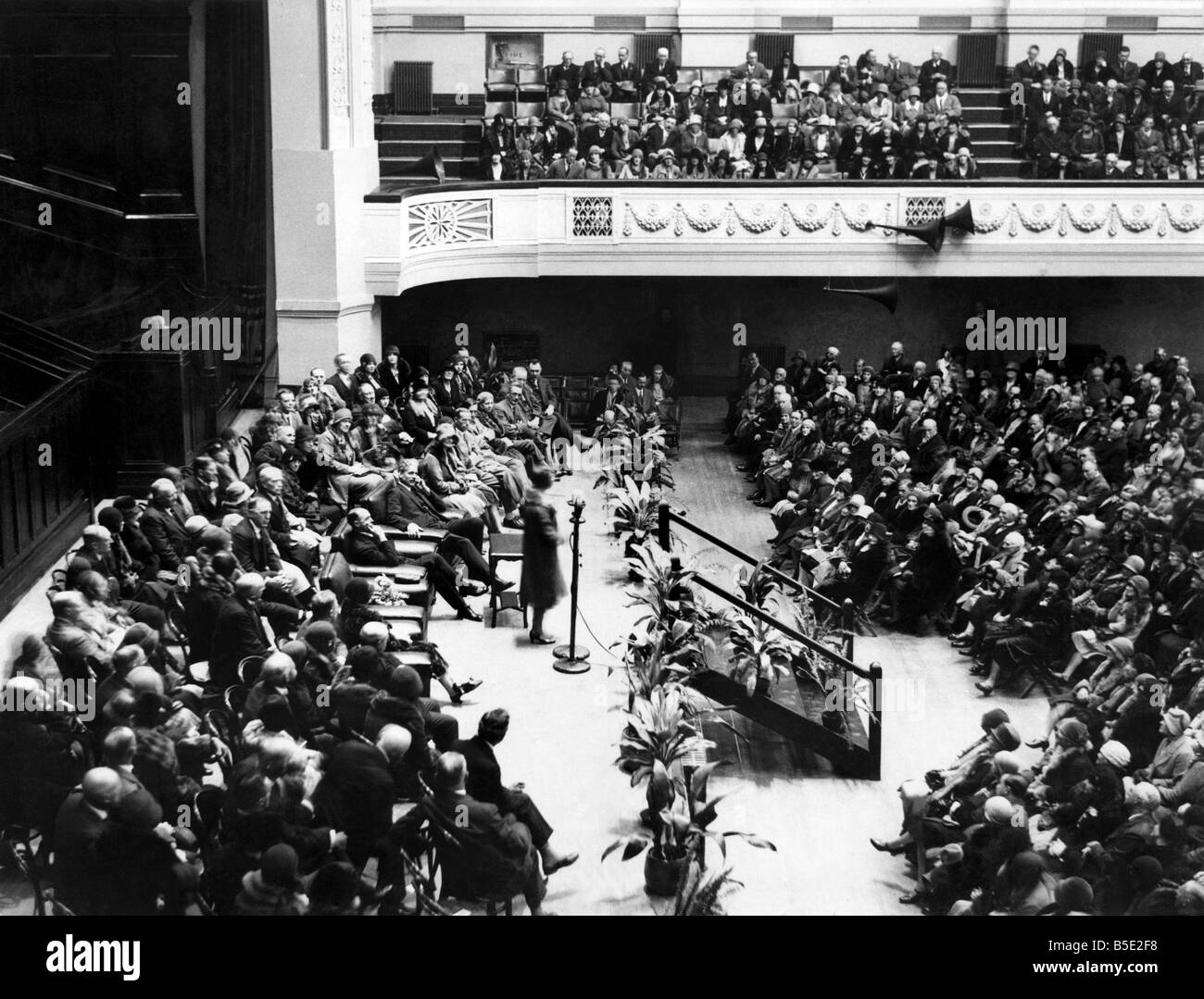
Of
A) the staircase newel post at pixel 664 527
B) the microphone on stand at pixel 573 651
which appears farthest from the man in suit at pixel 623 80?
the microphone on stand at pixel 573 651

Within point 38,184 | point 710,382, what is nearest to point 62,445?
point 38,184

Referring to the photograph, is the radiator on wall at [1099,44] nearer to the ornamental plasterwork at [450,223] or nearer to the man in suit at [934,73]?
the man in suit at [934,73]

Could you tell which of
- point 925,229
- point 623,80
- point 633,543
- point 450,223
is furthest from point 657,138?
point 633,543

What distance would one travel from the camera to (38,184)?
1895 centimetres

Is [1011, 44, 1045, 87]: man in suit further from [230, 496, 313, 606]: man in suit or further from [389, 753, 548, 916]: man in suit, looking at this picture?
[389, 753, 548, 916]: man in suit

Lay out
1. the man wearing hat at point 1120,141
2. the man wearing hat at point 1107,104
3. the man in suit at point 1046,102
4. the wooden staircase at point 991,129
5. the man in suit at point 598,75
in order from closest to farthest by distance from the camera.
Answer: the man wearing hat at point 1120,141 < the man wearing hat at point 1107,104 < the wooden staircase at point 991,129 < the man in suit at point 1046,102 < the man in suit at point 598,75

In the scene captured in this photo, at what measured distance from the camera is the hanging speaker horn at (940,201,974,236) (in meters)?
23.6

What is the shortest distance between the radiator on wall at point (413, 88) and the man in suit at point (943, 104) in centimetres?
813

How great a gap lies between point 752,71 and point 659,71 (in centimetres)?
150

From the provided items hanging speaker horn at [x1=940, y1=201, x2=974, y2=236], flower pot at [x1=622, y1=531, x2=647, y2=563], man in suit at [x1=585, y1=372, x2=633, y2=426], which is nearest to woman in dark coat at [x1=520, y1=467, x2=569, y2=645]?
flower pot at [x1=622, y1=531, x2=647, y2=563]

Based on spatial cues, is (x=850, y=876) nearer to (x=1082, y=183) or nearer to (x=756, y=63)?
(x=1082, y=183)

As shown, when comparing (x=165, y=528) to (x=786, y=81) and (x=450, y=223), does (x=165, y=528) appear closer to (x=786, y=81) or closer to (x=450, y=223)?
(x=450, y=223)

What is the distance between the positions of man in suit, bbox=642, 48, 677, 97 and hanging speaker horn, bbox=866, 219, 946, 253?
4.42m
